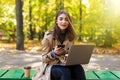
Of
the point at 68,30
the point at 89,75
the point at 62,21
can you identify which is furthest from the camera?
the point at 89,75

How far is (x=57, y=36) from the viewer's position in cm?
512

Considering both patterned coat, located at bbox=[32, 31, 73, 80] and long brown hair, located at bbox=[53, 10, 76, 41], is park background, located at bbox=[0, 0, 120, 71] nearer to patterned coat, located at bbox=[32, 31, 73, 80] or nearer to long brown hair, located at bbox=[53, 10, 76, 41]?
long brown hair, located at bbox=[53, 10, 76, 41]

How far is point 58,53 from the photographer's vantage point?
4.93m

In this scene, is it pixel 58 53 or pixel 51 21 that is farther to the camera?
pixel 51 21

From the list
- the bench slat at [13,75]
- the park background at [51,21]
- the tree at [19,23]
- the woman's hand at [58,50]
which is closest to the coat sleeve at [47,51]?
the woman's hand at [58,50]

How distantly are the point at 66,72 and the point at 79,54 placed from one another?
363 mm

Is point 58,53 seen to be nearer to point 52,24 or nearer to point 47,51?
point 47,51

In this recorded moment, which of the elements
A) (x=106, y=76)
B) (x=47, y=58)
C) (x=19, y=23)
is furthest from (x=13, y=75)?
(x=19, y=23)

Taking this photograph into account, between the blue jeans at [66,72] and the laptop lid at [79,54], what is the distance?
0.35 ft

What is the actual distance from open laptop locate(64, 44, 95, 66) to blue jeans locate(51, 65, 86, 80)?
0.10 metres

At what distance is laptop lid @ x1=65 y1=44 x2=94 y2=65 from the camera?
4839 mm

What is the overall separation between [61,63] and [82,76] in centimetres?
37

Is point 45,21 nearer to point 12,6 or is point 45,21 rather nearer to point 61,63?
point 12,6

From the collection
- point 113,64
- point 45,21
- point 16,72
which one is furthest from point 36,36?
point 16,72
